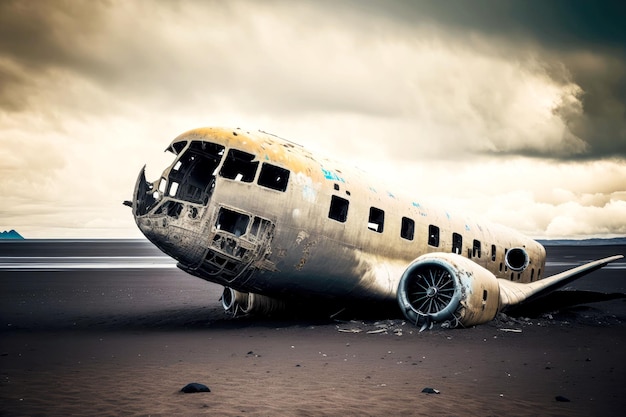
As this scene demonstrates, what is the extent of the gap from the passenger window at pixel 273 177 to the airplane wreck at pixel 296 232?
1.4 inches

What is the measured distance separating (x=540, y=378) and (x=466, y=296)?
4.57 metres

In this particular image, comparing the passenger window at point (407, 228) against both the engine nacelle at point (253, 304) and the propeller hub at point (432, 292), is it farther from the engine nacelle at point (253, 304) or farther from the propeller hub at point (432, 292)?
the engine nacelle at point (253, 304)

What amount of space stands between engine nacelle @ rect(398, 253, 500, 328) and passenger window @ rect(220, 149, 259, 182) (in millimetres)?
5208

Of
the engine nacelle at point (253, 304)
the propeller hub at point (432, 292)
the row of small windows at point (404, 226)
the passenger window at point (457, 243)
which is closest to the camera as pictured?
the propeller hub at point (432, 292)

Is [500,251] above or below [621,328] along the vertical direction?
above

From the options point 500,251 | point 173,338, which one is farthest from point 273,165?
point 500,251

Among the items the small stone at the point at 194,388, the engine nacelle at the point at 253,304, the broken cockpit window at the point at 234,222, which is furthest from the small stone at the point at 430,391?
the engine nacelle at the point at 253,304

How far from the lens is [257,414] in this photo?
8.24 metres

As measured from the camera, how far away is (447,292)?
652 inches

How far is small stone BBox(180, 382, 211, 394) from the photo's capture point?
9.48 metres

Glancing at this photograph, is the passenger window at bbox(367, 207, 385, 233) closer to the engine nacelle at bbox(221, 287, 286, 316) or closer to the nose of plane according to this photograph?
the engine nacelle at bbox(221, 287, 286, 316)

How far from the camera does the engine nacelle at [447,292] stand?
15336 millimetres

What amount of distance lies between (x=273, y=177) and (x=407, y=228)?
506cm

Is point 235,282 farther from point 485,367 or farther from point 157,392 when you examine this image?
point 485,367
